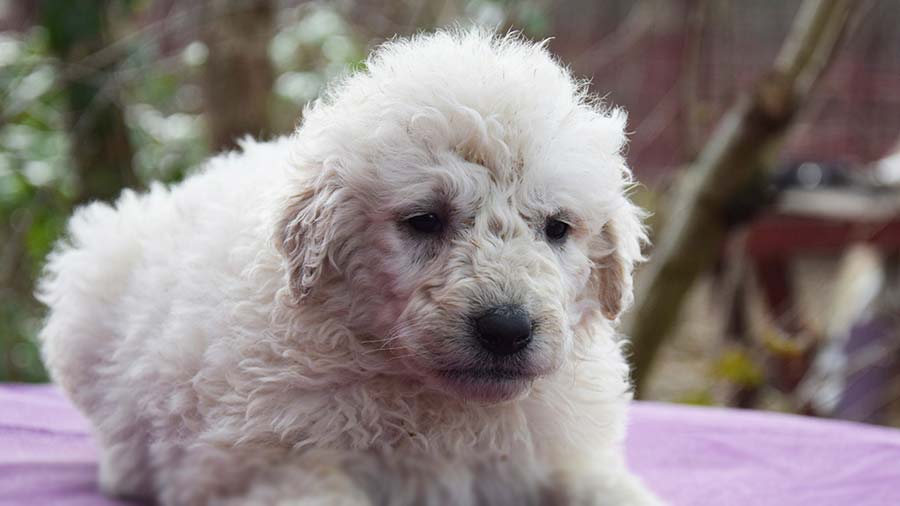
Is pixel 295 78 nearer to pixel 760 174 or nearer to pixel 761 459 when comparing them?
pixel 760 174

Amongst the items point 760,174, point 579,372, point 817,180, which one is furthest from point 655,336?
point 579,372

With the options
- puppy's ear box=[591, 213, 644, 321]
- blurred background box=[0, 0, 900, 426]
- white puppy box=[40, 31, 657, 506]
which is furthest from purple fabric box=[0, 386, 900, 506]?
blurred background box=[0, 0, 900, 426]

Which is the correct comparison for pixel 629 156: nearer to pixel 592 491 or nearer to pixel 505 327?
pixel 592 491

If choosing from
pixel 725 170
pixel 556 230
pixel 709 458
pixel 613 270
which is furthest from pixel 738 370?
pixel 556 230

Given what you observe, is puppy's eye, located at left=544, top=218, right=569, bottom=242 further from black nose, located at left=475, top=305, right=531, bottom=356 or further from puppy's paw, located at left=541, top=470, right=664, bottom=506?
puppy's paw, located at left=541, top=470, right=664, bottom=506

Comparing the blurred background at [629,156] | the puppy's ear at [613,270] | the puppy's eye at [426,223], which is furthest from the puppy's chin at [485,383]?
the blurred background at [629,156]

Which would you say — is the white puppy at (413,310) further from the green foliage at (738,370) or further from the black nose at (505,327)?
the green foliage at (738,370)

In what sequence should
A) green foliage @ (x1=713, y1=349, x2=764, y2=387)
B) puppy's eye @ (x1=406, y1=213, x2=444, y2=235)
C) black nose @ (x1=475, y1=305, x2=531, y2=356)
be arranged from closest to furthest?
black nose @ (x1=475, y1=305, x2=531, y2=356)
puppy's eye @ (x1=406, y1=213, x2=444, y2=235)
green foliage @ (x1=713, y1=349, x2=764, y2=387)
